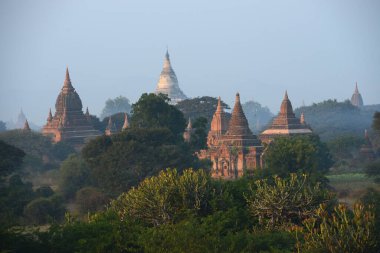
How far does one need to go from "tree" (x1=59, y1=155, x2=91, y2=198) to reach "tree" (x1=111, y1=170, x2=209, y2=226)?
31.8m

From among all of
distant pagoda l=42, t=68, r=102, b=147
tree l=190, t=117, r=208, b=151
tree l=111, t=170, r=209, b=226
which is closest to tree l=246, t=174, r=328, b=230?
tree l=111, t=170, r=209, b=226

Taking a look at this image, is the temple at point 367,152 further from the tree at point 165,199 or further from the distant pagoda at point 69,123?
the tree at point 165,199

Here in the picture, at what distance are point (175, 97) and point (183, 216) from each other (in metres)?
161

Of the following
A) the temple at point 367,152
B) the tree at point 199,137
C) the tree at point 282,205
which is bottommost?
the tree at point 282,205

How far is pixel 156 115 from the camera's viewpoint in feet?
255

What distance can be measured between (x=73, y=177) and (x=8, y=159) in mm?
6904

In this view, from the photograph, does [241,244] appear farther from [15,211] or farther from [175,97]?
[175,97]

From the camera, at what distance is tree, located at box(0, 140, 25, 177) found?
62.8 metres

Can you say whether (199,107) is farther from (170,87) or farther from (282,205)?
(282,205)

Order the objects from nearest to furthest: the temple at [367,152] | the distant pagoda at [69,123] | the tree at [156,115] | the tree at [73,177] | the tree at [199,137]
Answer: the tree at [73,177]
the tree at [156,115]
the tree at [199,137]
the temple at [367,152]
the distant pagoda at [69,123]

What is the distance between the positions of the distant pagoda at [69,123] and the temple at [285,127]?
20250 millimetres

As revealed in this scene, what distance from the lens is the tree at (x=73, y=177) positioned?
6919 cm

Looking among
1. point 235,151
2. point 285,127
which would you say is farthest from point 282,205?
point 285,127

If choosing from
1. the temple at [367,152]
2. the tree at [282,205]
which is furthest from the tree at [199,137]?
the tree at [282,205]
